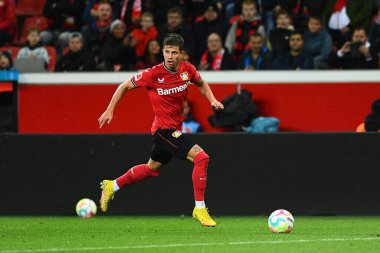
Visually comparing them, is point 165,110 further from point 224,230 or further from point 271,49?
point 271,49

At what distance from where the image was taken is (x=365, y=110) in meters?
15.8

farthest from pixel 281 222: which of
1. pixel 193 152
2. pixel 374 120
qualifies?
pixel 374 120

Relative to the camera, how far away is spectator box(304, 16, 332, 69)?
1562 centimetres

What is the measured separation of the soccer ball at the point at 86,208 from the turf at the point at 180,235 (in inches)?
6.2

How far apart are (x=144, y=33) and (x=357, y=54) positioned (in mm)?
3776

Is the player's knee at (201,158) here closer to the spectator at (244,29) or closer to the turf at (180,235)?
the turf at (180,235)

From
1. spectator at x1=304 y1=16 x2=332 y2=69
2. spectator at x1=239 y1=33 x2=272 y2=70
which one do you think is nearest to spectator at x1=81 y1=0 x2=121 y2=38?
spectator at x1=239 y1=33 x2=272 y2=70

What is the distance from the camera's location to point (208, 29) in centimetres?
1675

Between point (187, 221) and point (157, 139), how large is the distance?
1779 millimetres

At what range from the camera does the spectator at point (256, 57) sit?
15.7m

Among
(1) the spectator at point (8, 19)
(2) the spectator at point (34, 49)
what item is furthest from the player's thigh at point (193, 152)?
(1) the spectator at point (8, 19)

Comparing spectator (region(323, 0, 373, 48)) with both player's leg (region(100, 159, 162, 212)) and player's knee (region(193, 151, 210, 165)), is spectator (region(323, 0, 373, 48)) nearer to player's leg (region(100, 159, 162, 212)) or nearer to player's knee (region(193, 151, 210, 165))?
player's leg (region(100, 159, 162, 212))

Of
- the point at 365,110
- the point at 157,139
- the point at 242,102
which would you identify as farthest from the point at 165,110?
the point at 365,110

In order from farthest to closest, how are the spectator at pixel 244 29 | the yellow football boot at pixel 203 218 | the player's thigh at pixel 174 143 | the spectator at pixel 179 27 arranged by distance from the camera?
the spectator at pixel 179 27 < the spectator at pixel 244 29 < the player's thigh at pixel 174 143 < the yellow football boot at pixel 203 218
